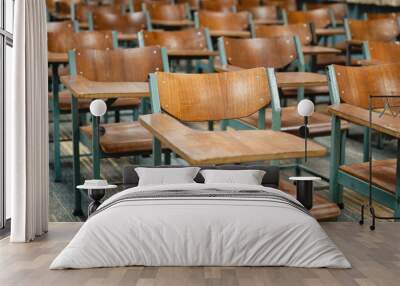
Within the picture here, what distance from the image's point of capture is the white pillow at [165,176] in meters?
3.30

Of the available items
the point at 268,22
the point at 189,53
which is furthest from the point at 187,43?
the point at 268,22

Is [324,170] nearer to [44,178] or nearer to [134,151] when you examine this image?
[134,151]

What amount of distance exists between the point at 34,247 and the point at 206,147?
800 mm

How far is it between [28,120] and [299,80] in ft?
6.38

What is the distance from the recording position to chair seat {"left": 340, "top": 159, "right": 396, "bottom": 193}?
3.72 metres

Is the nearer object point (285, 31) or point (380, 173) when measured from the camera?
point (380, 173)

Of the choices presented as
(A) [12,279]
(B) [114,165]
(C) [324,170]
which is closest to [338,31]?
(C) [324,170]

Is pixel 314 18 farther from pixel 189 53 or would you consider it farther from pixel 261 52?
pixel 261 52

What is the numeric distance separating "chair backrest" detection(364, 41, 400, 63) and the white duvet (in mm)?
2902

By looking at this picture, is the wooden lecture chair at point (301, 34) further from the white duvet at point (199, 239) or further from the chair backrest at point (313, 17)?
the white duvet at point (199, 239)

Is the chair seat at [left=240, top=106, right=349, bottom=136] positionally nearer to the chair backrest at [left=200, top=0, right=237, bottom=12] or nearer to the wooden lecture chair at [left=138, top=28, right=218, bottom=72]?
the wooden lecture chair at [left=138, top=28, right=218, bottom=72]

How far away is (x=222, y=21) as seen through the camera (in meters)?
7.79

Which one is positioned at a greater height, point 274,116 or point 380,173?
point 274,116

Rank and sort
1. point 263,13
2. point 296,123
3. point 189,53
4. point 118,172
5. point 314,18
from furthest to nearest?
point 263,13
point 314,18
point 189,53
point 118,172
point 296,123
